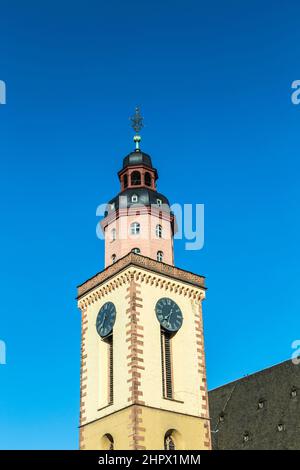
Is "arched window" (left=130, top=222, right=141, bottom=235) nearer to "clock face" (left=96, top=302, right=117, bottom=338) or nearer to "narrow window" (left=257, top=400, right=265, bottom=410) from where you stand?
"clock face" (left=96, top=302, right=117, bottom=338)

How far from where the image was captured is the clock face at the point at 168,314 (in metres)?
44.4

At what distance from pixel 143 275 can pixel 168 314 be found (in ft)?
9.35

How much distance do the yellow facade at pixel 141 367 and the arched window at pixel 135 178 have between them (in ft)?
25.1

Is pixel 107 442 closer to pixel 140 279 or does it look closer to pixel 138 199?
pixel 140 279

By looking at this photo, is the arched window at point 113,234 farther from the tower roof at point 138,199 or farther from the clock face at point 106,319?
the clock face at point 106,319

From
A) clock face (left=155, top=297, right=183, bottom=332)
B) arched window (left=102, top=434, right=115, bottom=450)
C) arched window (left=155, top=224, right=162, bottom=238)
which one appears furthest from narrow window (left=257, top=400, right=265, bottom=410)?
arched window (left=155, top=224, right=162, bottom=238)

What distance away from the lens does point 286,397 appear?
48594 millimetres

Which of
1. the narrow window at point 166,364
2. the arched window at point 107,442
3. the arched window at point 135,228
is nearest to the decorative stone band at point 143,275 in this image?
the arched window at point 135,228

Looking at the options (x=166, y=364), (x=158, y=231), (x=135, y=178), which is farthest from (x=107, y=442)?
(x=135, y=178)

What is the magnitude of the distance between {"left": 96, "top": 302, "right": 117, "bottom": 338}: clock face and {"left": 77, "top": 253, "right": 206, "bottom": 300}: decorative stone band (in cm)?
181
